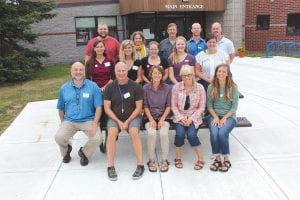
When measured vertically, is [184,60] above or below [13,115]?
above

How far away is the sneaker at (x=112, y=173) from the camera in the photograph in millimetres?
4925

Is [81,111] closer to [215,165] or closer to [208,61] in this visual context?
[215,165]

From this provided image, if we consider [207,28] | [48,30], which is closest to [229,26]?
[207,28]

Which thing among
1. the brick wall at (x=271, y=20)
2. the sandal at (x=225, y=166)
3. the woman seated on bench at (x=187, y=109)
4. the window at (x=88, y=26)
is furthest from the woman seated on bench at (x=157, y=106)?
the brick wall at (x=271, y=20)

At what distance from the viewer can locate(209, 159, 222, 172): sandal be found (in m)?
5.10

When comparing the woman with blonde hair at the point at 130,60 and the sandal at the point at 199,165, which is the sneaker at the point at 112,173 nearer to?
the sandal at the point at 199,165

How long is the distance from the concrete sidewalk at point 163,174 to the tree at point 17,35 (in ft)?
21.6

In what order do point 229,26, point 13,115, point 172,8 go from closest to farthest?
point 13,115, point 172,8, point 229,26

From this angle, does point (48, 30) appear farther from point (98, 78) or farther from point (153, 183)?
point (153, 183)

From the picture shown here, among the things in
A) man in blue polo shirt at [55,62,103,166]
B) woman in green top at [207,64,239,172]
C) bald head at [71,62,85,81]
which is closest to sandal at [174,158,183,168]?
woman in green top at [207,64,239,172]

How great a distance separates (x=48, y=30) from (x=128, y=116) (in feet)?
56.9

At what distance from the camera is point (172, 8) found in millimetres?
18609

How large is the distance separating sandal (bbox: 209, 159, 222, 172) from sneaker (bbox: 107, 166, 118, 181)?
4.05ft

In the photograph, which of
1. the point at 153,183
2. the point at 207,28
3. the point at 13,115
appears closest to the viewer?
the point at 153,183
